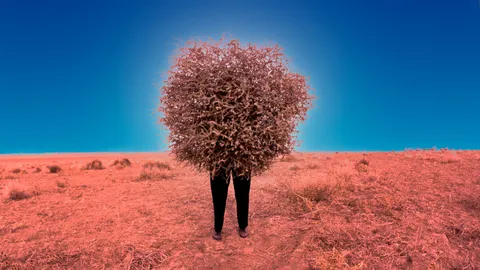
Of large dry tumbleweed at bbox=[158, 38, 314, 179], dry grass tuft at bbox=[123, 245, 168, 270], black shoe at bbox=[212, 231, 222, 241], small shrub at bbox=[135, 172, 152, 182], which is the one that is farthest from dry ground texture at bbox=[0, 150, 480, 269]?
small shrub at bbox=[135, 172, 152, 182]

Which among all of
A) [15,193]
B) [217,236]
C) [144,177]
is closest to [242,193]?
[217,236]

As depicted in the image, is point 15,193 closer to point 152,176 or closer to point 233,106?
point 152,176

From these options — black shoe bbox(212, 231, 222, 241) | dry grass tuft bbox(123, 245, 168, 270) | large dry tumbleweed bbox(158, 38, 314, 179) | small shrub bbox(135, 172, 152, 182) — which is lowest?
dry grass tuft bbox(123, 245, 168, 270)

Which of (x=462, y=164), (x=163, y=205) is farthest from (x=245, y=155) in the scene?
(x=462, y=164)

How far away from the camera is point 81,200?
30.7ft

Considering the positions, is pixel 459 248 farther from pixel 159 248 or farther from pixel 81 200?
pixel 81 200

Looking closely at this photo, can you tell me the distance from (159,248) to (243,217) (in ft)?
5.21

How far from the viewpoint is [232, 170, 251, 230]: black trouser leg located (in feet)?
18.2

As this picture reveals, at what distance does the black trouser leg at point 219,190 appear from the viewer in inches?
214

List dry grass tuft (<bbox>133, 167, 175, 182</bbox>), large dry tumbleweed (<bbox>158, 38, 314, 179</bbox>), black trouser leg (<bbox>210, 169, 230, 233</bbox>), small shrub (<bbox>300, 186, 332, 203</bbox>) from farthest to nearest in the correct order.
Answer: dry grass tuft (<bbox>133, 167, 175, 182</bbox>), small shrub (<bbox>300, 186, 332, 203</bbox>), black trouser leg (<bbox>210, 169, 230, 233</bbox>), large dry tumbleweed (<bbox>158, 38, 314, 179</bbox>)

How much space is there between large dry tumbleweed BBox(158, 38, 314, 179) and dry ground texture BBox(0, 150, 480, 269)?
1568 millimetres

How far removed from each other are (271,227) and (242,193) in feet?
4.43

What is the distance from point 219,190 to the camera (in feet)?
18.4

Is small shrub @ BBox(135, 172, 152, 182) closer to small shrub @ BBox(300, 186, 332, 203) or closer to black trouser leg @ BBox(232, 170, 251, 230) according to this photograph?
small shrub @ BBox(300, 186, 332, 203)
